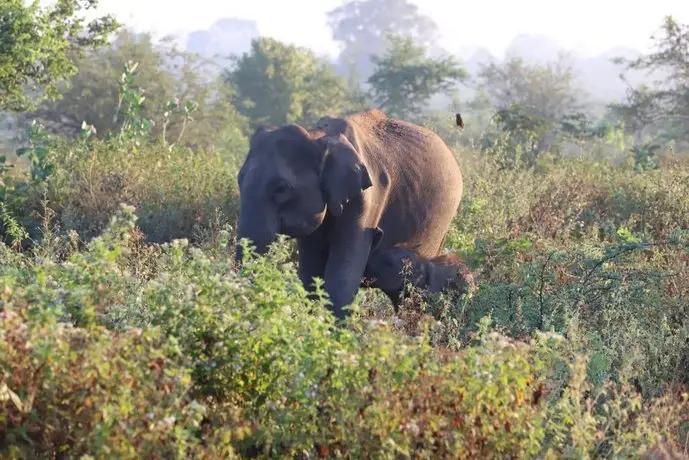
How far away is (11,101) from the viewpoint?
12.7m

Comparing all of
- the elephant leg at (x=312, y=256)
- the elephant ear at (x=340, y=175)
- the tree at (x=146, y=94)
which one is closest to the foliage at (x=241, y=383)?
the elephant ear at (x=340, y=175)

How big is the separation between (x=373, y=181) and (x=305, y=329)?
269cm

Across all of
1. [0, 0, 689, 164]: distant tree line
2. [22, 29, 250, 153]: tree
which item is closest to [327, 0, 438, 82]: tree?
[0, 0, 689, 164]: distant tree line

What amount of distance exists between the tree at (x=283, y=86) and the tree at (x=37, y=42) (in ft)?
77.1

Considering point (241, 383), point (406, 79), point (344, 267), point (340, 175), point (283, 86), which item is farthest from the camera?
point (406, 79)

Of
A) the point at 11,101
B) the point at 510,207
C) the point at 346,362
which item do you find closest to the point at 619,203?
the point at 510,207

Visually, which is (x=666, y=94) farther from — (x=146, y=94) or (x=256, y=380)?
(x=256, y=380)

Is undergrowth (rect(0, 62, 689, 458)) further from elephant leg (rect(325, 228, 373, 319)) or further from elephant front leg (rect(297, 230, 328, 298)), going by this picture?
elephant front leg (rect(297, 230, 328, 298))

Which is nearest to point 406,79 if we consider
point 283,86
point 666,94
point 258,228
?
point 283,86

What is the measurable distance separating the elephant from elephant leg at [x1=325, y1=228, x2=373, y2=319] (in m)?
0.31

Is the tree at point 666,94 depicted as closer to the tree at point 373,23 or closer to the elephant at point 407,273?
the elephant at point 407,273

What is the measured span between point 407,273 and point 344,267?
55 centimetres

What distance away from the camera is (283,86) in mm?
38500

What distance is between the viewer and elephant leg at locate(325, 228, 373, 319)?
6398mm
